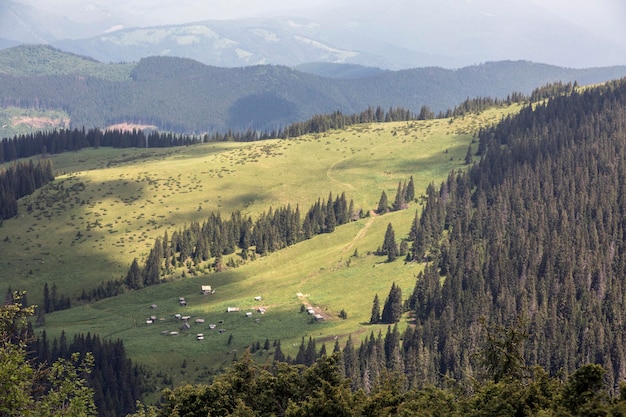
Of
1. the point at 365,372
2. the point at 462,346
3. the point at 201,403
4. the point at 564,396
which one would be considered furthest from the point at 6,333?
the point at 462,346

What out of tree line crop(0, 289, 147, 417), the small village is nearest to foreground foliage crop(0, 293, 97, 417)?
tree line crop(0, 289, 147, 417)

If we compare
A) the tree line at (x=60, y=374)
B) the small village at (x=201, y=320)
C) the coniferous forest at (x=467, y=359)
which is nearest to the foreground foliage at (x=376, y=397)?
the coniferous forest at (x=467, y=359)

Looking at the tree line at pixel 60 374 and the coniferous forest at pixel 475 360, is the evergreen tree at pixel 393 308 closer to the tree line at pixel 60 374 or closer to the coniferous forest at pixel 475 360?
the coniferous forest at pixel 475 360

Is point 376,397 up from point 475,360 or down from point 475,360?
up

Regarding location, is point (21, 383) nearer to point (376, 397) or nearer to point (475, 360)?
point (376, 397)

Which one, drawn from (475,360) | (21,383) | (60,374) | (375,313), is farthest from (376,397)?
(375,313)

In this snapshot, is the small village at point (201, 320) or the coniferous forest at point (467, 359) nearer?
the coniferous forest at point (467, 359)

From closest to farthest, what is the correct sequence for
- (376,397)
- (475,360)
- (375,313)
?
(376,397), (475,360), (375,313)

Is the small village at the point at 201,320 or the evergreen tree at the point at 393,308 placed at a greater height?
the evergreen tree at the point at 393,308

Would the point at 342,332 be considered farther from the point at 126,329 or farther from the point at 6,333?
the point at 6,333

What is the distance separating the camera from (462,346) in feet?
535

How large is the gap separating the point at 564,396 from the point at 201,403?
32.0 metres

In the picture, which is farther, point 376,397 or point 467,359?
point 467,359

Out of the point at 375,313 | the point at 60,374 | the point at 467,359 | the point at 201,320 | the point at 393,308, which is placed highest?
the point at 60,374
